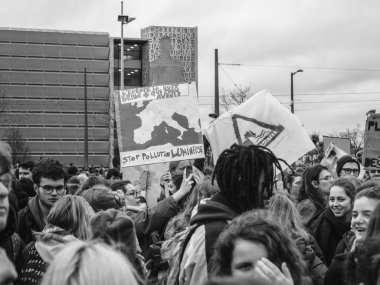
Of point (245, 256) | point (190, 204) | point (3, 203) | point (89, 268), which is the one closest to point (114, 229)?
point (3, 203)

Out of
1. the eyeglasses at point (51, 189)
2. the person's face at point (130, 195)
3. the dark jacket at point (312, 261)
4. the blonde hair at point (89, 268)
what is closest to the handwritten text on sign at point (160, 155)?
the person's face at point (130, 195)

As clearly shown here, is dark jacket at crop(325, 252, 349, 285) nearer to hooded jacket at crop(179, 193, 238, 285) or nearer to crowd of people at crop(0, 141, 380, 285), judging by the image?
crowd of people at crop(0, 141, 380, 285)

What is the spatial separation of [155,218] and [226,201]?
95.7 inches

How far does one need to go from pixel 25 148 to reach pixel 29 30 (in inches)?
482

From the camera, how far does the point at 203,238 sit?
134 inches

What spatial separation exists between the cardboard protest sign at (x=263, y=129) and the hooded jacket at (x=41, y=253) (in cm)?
310

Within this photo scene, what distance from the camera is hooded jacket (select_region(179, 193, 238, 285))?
3369 millimetres

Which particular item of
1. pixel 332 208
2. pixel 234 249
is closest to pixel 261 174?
pixel 234 249

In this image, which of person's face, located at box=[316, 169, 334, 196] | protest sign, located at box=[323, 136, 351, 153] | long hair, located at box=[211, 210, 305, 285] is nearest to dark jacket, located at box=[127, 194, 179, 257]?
person's face, located at box=[316, 169, 334, 196]

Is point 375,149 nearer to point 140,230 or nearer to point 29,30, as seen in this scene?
point 140,230

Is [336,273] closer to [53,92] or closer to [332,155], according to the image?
[332,155]

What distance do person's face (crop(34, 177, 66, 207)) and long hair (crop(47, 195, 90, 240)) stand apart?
1.42m

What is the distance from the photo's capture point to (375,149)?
29.2 feet

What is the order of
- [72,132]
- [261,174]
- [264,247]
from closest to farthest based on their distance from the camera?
1. [264,247]
2. [261,174]
3. [72,132]
